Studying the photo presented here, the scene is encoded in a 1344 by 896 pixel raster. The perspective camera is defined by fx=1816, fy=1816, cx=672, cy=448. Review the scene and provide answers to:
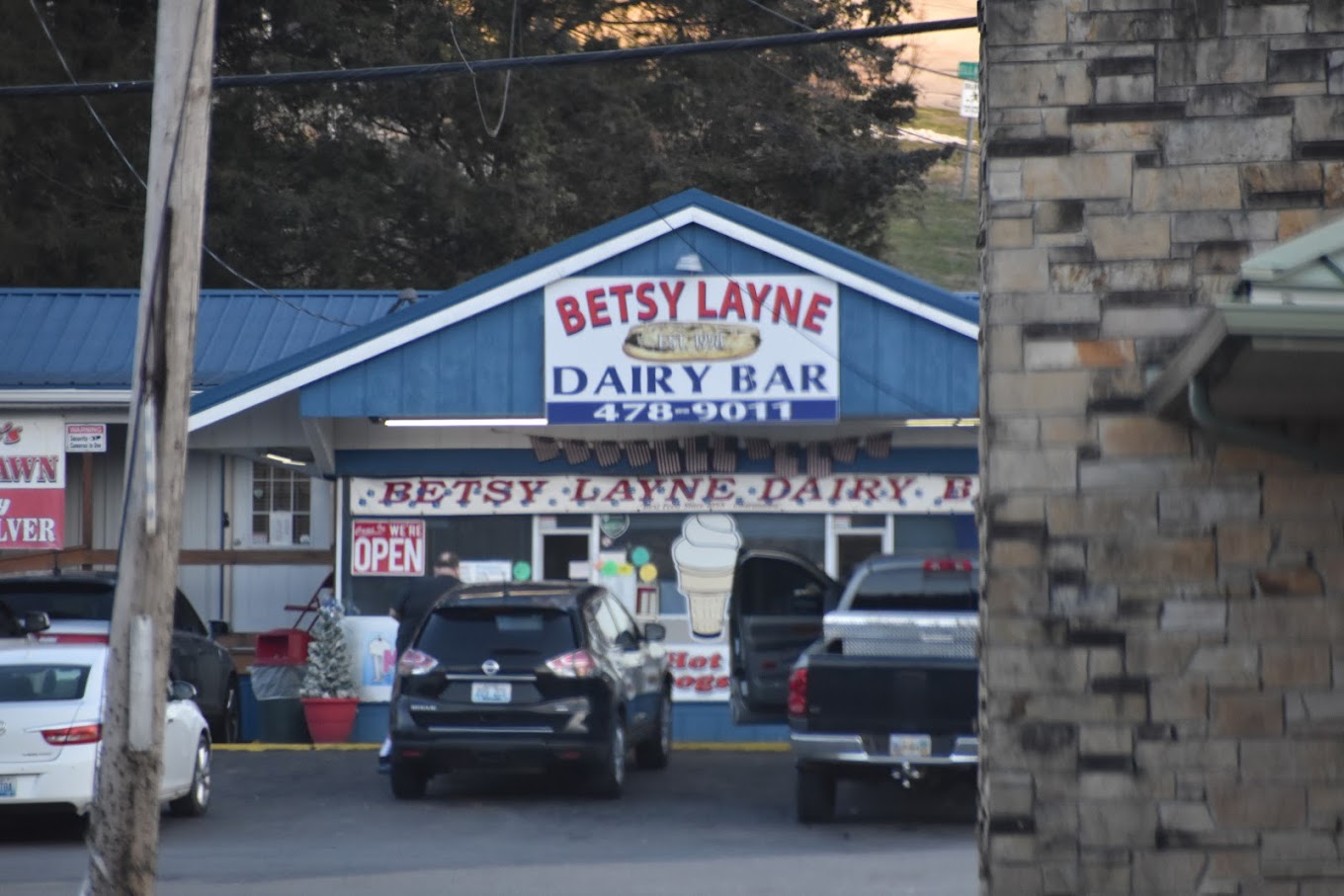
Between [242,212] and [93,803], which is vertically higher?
[242,212]

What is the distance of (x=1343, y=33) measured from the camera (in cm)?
721

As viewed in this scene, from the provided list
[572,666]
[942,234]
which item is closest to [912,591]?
[572,666]

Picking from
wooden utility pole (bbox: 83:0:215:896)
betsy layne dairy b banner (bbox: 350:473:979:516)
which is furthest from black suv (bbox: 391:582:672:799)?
wooden utility pole (bbox: 83:0:215:896)

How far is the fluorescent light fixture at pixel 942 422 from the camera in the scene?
18156 millimetres

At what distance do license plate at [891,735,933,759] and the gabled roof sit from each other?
553 cm

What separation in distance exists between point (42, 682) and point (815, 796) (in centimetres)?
583

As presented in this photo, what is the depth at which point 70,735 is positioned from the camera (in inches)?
506

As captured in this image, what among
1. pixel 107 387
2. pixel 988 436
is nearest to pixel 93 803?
pixel 988 436

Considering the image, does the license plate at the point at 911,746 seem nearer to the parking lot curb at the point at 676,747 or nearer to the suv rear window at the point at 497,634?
the suv rear window at the point at 497,634

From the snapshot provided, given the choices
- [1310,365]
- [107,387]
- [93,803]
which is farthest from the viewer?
[107,387]

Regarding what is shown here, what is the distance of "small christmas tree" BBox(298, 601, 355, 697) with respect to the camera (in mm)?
18859

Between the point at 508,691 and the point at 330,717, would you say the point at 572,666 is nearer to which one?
the point at 508,691

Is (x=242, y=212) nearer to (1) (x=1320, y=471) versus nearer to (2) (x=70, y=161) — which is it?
(2) (x=70, y=161)

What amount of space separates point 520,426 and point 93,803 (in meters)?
10.3
